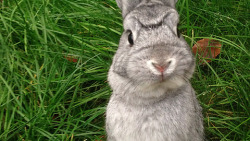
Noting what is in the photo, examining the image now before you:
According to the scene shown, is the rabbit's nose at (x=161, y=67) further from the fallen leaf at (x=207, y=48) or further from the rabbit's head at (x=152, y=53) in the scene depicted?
the fallen leaf at (x=207, y=48)

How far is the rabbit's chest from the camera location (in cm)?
234

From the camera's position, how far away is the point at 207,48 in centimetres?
347

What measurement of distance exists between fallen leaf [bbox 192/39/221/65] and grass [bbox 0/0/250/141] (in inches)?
2.4

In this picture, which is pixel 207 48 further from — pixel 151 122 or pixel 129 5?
pixel 151 122

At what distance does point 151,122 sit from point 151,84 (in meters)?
0.29

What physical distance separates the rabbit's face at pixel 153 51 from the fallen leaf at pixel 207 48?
1.05 m

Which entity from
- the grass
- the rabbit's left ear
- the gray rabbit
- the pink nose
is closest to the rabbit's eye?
the gray rabbit

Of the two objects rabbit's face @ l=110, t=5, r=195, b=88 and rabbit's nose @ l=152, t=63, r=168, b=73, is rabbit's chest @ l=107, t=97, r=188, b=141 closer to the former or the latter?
rabbit's face @ l=110, t=5, r=195, b=88

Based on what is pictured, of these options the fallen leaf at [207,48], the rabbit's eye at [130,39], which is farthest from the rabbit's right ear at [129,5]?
the fallen leaf at [207,48]

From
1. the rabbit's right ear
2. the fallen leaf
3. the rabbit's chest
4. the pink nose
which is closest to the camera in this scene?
the pink nose

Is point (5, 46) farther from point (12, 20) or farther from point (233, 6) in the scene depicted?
point (233, 6)

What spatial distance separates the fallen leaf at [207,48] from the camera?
11.2 feet

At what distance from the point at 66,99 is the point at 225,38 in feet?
4.95

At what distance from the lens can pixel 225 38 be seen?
3.48 m
